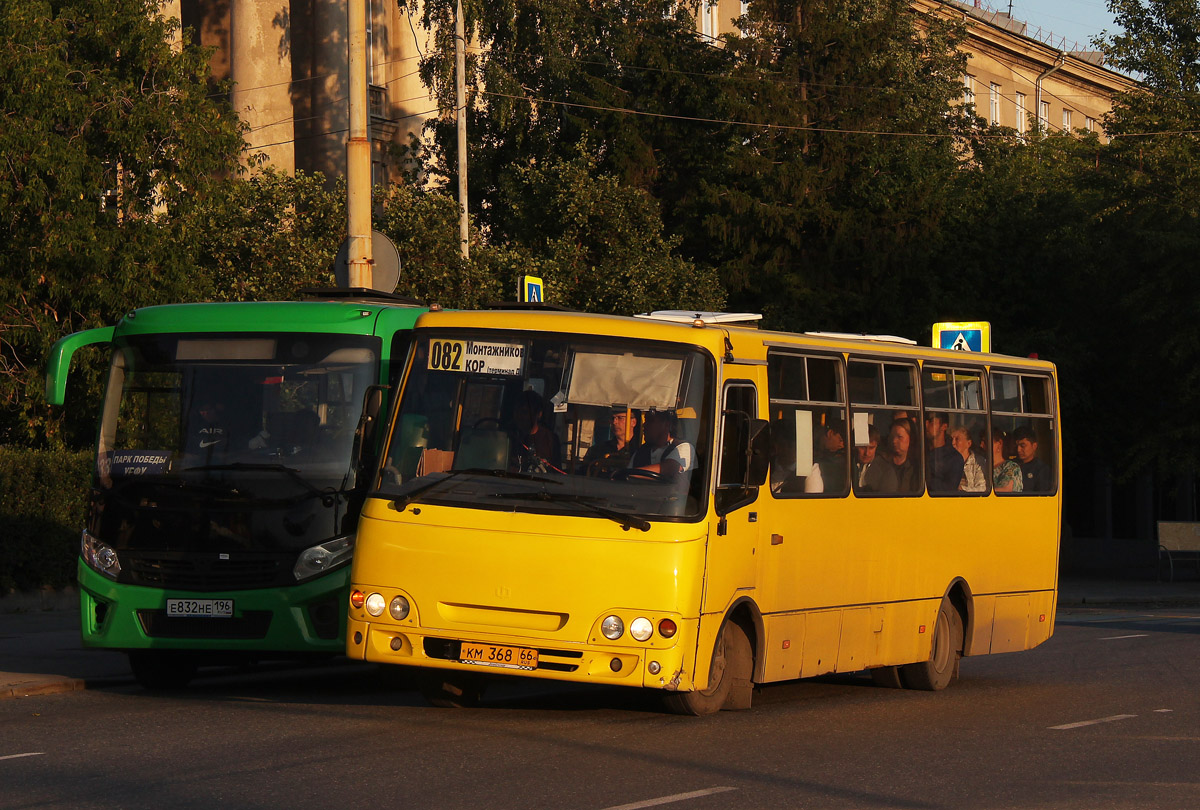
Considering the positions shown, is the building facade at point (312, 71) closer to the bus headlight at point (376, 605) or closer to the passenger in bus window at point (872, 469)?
the passenger in bus window at point (872, 469)

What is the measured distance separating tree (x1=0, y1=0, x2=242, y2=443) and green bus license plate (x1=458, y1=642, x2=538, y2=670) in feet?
46.4

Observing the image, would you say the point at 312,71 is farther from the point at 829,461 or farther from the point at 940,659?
the point at 829,461

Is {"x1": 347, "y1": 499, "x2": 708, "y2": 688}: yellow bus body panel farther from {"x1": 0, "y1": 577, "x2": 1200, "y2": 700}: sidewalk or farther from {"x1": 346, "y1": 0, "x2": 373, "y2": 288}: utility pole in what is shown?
{"x1": 346, "y1": 0, "x2": 373, "y2": 288}: utility pole

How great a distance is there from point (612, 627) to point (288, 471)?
10.7ft

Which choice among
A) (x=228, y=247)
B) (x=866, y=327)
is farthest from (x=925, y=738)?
(x=866, y=327)

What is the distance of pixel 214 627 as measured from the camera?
12664mm

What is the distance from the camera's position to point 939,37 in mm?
45375

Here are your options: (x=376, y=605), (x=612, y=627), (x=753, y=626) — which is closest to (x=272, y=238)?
(x=753, y=626)

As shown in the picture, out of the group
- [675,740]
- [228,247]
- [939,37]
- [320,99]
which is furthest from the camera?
[320,99]

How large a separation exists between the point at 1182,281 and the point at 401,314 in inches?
979

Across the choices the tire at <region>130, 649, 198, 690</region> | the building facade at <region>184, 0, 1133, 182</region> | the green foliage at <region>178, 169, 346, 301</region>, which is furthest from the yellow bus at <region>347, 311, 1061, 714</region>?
the building facade at <region>184, 0, 1133, 182</region>

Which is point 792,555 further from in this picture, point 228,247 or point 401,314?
point 228,247

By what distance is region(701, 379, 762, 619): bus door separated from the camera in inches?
434

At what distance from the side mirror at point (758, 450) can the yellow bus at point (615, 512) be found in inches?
0.5
